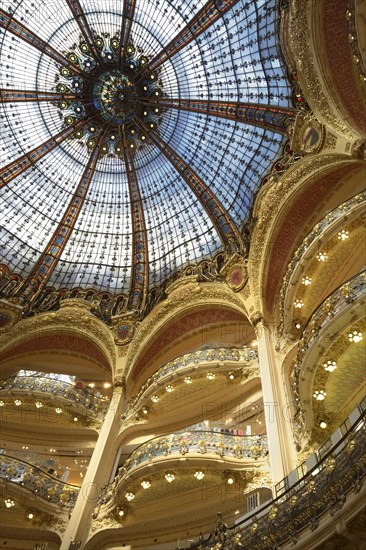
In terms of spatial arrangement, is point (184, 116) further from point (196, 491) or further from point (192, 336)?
point (196, 491)

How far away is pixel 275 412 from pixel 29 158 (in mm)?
16758

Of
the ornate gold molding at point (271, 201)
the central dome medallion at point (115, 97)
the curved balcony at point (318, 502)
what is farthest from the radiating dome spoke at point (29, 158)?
the curved balcony at point (318, 502)

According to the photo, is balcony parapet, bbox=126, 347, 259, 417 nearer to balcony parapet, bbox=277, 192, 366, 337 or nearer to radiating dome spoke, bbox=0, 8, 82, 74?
balcony parapet, bbox=277, 192, 366, 337

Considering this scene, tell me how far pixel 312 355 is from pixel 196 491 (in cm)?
602

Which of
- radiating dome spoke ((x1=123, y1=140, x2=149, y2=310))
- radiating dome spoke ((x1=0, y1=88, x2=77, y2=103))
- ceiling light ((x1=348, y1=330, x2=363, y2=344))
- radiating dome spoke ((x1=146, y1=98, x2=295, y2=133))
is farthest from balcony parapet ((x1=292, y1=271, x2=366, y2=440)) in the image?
radiating dome spoke ((x1=0, y1=88, x2=77, y2=103))

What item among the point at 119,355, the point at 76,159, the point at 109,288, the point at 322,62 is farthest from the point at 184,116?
the point at 119,355

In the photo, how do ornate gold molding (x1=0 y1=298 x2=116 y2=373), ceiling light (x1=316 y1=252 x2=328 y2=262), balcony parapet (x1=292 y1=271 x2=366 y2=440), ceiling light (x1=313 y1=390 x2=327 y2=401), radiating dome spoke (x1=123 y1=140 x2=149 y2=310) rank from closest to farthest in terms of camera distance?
balcony parapet (x1=292 y1=271 x2=366 y2=440) → ceiling light (x1=313 y1=390 x2=327 y2=401) → ceiling light (x1=316 y1=252 x2=328 y2=262) → ornate gold molding (x1=0 y1=298 x2=116 y2=373) → radiating dome spoke (x1=123 y1=140 x2=149 y2=310)

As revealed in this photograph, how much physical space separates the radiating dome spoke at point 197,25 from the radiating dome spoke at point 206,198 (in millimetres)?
3823

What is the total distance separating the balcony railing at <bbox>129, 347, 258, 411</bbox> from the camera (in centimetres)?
1659

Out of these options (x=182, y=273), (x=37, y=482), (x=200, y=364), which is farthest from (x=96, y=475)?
(x=182, y=273)

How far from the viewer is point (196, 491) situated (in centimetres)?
1412

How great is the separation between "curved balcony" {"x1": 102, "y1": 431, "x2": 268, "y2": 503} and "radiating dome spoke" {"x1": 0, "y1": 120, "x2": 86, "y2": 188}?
568 inches

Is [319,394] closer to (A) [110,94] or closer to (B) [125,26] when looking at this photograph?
(A) [110,94]

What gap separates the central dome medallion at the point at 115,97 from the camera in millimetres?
22328
